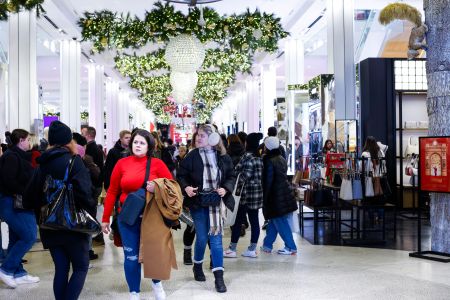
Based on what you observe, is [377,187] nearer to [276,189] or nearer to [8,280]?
[276,189]

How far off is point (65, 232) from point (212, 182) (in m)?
1.59

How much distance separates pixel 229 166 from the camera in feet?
17.0

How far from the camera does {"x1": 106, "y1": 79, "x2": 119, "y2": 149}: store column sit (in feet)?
75.4

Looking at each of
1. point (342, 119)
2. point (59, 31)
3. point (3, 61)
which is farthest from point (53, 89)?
point (342, 119)

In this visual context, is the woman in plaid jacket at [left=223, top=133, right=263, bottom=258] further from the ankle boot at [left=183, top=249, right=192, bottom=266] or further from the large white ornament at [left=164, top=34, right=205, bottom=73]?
the large white ornament at [left=164, top=34, right=205, bottom=73]

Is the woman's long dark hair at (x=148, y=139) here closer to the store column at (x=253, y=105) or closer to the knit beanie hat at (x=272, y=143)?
the knit beanie hat at (x=272, y=143)

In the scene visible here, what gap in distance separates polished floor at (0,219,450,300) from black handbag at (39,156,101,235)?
49.4 inches

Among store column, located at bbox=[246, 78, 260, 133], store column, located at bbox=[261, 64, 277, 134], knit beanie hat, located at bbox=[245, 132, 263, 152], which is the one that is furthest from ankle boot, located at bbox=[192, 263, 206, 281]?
store column, located at bbox=[246, 78, 260, 133]

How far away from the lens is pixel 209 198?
5.05 m

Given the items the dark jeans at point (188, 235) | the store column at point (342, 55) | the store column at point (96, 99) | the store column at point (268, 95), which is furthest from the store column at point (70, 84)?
the dark jeans at point (188, 235)

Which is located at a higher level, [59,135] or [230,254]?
[59,135]

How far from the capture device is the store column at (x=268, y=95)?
19.8m

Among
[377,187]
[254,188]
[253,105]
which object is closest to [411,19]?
[377,187]

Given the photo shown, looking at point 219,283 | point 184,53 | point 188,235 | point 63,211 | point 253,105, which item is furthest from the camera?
point 253,105
